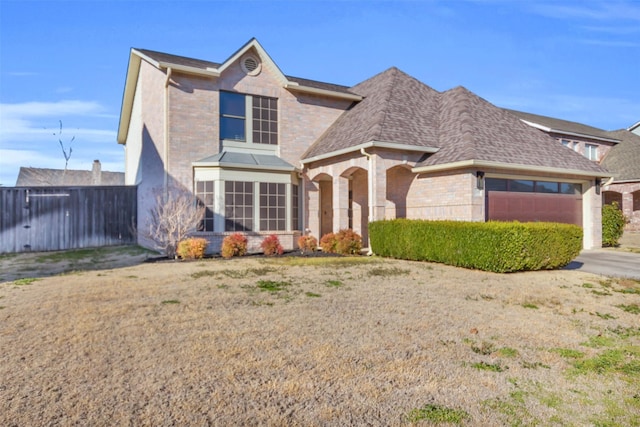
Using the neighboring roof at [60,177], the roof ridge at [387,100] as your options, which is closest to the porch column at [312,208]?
the roof ridge at [387,100]

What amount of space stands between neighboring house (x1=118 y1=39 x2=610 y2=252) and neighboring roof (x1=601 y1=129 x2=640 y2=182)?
1270 centimetres

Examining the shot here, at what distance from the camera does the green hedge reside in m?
10.0

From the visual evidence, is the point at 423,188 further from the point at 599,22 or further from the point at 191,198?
the point at 191,198

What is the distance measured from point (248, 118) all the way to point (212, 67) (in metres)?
2.42

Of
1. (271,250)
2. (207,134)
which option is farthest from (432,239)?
(207,134)

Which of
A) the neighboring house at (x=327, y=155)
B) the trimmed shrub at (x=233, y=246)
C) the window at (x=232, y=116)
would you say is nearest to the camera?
the trimmed shrub at (x=233, y=246)

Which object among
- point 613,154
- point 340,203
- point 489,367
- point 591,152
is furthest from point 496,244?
point 613,154

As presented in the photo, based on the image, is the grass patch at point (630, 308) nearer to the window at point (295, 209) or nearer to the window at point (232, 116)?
the window at point (295, 209)

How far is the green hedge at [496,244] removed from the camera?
32.9 feet

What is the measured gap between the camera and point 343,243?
14516mm

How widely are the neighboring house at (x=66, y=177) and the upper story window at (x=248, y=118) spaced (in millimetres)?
28094

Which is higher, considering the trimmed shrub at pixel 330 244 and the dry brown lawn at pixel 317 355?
the trimmed shrub at pixel 330 244

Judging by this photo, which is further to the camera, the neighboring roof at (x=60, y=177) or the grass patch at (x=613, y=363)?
the neighboring roof at (x=60, y=177)

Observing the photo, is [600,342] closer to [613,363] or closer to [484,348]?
[613,363]
